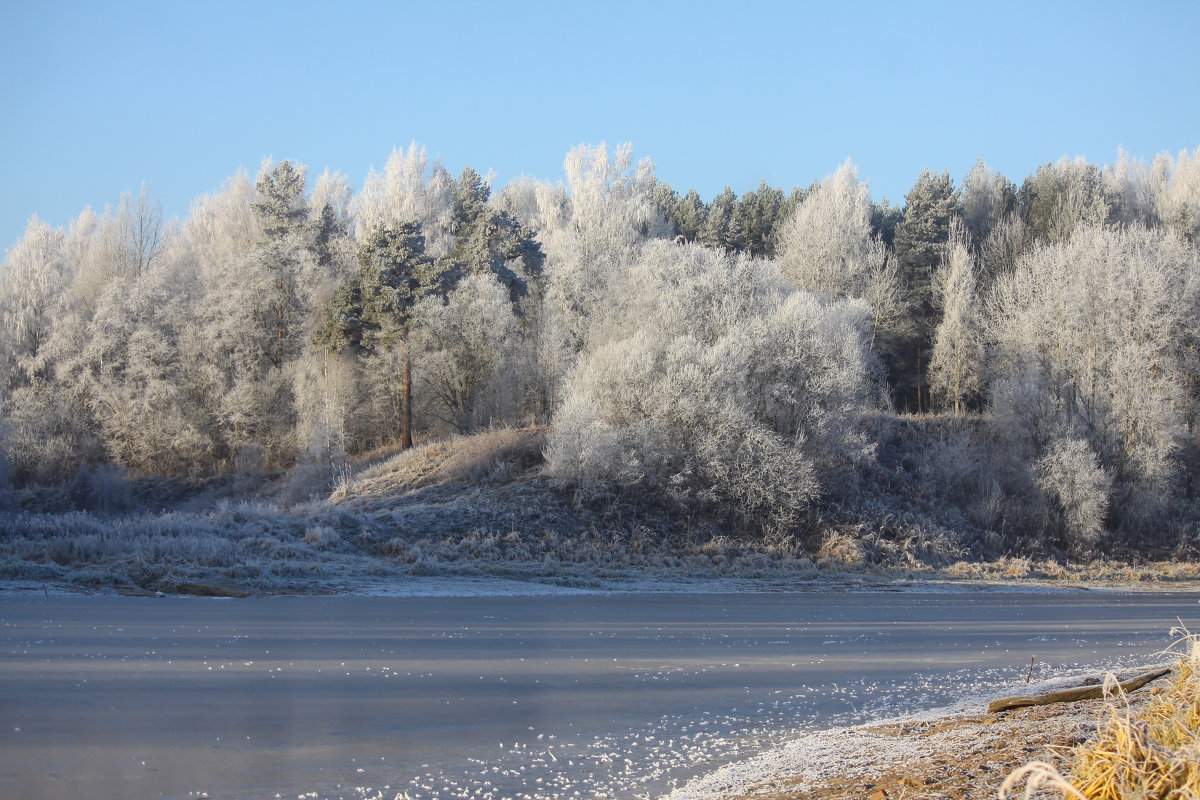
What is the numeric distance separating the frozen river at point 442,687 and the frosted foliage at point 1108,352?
25.3m

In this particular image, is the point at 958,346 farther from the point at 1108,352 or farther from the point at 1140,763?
the point at 1140,763

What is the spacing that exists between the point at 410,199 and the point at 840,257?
2867cm

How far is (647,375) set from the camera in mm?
34500

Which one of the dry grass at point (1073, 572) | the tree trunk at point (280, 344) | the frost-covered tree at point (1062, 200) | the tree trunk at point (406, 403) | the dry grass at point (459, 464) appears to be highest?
the frost-covered tree at point (1062, 200)

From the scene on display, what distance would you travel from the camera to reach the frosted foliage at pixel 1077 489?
126 ft

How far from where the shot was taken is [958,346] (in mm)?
55125

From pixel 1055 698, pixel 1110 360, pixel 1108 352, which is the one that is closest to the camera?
pixel 1055 698

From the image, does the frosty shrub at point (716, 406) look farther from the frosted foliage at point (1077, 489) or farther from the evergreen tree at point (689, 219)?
the evergreen tree at point (689, 219)

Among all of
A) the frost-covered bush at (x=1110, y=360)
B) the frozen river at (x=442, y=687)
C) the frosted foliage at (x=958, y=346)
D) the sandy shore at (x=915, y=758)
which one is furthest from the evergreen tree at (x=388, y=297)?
the sandy shore at (x=915, y=758)

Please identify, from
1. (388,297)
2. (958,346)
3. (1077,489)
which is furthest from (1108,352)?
(388,297)

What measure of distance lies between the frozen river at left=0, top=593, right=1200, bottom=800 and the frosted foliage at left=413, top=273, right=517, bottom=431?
94.4 feet

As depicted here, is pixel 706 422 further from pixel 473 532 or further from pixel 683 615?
pixel 683 615

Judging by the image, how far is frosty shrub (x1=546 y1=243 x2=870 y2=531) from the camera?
108ft

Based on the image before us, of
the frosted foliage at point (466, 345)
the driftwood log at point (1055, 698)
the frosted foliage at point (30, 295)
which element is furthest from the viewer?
the frosted foliage at point (30, 295)
